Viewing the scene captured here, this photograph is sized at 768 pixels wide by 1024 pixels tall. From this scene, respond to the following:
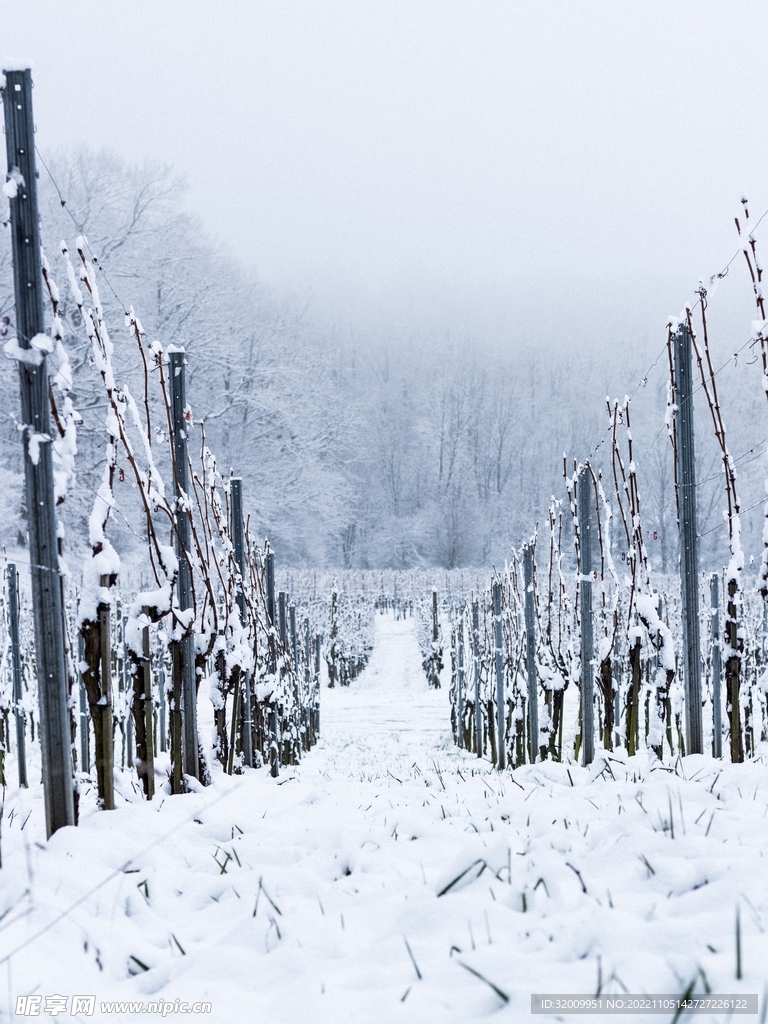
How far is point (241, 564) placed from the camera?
4.84m

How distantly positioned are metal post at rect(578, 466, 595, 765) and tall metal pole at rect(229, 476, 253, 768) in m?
2.29

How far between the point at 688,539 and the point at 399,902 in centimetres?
245

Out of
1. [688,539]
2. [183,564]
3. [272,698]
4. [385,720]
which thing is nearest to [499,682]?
[272,698]

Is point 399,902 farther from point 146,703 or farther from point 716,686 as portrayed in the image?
point 716,686

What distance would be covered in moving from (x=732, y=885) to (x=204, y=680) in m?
2.97

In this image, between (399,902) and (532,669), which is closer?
(399,902)

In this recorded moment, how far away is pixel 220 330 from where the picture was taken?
23031 millimetres

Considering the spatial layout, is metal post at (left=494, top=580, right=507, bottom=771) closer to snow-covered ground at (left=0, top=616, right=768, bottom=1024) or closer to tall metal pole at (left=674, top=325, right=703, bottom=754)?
tall metal pole at (left=674, top=325, right=703, bottom=754)

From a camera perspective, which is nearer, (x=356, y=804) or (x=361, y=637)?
(x=356, y=804)

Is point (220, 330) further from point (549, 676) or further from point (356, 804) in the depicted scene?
point (356, 804)

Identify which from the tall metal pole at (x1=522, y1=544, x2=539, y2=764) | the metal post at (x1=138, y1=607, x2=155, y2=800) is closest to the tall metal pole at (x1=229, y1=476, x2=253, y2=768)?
the metal post at (x1=138, y1=607, x2=155, y2=800)

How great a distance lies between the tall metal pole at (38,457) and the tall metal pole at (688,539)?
9.23 ft

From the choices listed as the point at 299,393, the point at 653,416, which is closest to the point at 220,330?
the point at 299,393

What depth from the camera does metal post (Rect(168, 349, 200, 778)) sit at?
334 cm
